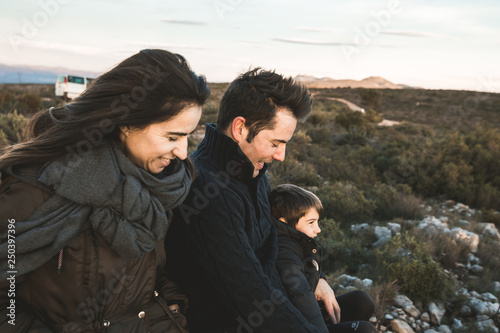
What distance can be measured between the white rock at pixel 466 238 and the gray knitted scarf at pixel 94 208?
486 centimetres

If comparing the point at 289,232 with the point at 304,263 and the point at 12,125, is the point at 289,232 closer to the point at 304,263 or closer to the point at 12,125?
the point at 304,263

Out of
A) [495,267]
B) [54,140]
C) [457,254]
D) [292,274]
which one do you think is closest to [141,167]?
[54,140]

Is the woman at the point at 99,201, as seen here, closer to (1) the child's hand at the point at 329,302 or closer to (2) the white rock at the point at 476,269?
(1) the child's hand at the point at 329,302

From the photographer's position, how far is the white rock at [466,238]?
204 inches

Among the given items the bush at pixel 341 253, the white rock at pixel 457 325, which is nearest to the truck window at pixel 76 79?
the bush at pixel 341 253

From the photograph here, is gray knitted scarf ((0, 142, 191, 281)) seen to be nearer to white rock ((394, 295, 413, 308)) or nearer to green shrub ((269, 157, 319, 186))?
white rock ((394, 295, 413, 308))

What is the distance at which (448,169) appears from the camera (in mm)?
8133

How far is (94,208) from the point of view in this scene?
145 centimetres

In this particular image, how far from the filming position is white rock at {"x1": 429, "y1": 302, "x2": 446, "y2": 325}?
3.73m

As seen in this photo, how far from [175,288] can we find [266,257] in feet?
1.79

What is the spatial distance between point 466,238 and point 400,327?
241cm

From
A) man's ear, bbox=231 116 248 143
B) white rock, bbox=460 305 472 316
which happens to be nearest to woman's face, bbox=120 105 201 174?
man's ear, bbox=231 116 248 143

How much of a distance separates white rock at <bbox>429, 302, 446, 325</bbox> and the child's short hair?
198 cm

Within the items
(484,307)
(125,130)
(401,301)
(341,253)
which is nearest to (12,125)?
(341,253)
